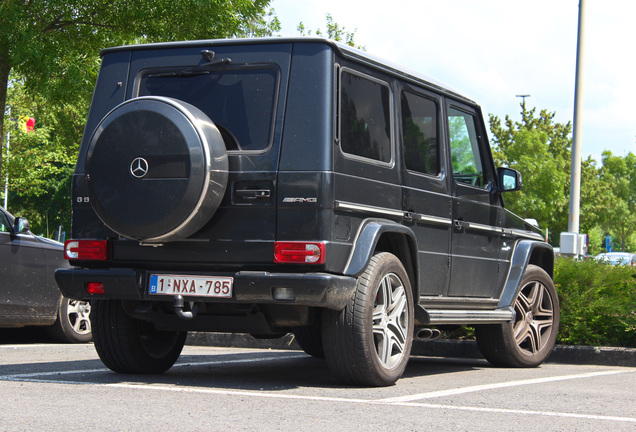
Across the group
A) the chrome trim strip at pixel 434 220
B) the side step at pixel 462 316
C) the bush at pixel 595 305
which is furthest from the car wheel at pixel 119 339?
the bush at pixel 595 305

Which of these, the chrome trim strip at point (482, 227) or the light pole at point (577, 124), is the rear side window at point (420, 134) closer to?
the chrome trim strip at point (482, 227)

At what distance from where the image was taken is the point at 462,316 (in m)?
7.54

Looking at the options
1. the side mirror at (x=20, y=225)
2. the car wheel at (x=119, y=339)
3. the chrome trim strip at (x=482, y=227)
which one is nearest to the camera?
the car wheel at (x=119, y=339)

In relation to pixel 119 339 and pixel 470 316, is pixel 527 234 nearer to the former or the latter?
pixel 470 316

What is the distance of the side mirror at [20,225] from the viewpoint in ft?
32.6

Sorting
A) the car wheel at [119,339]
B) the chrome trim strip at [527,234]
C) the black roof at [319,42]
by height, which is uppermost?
the black roof at [319,42]

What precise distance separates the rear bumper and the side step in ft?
3.74

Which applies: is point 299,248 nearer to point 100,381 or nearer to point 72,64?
point 100,381

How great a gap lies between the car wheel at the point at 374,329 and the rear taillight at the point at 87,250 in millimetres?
1624

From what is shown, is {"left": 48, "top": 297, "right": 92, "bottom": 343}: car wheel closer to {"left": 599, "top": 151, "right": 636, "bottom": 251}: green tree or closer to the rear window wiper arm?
the rear window wiper arm

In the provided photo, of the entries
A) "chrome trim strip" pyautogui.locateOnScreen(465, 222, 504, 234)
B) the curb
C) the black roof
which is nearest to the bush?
the curb

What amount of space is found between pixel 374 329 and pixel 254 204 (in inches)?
47.1

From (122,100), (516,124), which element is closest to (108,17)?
(122,100)

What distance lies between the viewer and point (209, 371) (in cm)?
766
